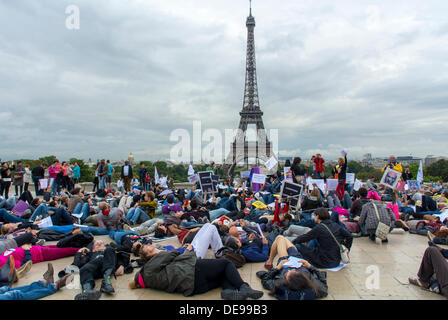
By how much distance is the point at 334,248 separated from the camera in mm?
4859

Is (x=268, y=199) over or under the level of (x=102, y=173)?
under

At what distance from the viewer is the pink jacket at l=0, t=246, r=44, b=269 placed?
4613 mm

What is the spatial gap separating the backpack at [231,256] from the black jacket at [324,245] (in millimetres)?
987

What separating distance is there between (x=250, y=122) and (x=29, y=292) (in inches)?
1921

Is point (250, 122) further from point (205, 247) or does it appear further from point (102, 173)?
point (205, 247)

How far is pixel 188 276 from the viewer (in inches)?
157

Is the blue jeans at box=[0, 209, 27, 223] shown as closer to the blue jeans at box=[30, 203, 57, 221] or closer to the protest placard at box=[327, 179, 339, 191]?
the blue jeans at box=[30, 203, 57, 221]

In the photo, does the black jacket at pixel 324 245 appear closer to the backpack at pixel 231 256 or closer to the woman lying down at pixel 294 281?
the woman lying down at pixel 294 281

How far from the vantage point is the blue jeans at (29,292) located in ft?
12.0

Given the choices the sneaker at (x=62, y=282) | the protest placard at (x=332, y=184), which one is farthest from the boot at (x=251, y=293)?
the protest placard at (x=332, y=184)

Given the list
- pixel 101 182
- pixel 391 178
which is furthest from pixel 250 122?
pixel 391 178

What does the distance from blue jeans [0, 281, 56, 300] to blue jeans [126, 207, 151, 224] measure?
423 centimetres
